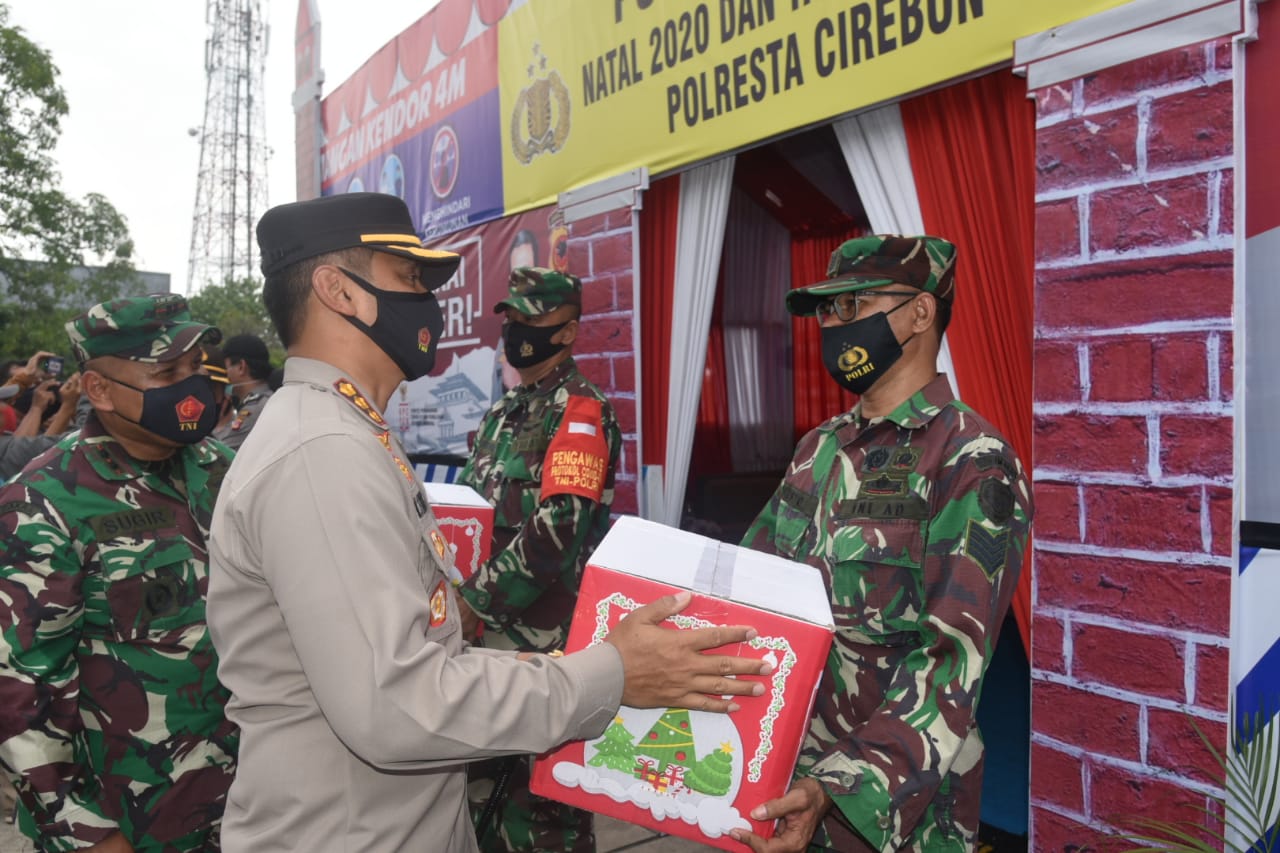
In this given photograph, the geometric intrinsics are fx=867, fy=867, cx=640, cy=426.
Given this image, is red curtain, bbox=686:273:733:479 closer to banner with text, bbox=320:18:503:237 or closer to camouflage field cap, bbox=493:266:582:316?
banner with text, bbox=320:18:503:237

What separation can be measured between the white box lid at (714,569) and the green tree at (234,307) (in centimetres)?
4094

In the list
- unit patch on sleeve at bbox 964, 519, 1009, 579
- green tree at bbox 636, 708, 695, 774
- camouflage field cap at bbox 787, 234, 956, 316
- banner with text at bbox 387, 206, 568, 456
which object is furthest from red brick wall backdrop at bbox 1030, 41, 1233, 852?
banner with text at bbox 387, 206, 568, 456

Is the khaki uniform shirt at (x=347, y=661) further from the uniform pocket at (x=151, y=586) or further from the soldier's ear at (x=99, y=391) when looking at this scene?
the soldier's ear at (x=99, y=391)

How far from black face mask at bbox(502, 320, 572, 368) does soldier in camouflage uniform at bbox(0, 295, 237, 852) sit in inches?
38.9

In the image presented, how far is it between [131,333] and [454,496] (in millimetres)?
909

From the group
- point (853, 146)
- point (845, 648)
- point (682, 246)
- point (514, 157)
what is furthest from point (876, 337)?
point (514, 157)

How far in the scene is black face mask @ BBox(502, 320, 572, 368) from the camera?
289cm

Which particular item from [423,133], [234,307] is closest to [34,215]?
[423,133]

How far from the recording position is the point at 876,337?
176 cm

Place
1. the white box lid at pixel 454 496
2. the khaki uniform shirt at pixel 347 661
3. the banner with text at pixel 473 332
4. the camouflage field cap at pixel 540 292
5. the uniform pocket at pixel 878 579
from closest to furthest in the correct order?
the khaki uniform shirt at pixel 347 661 < the uniform pocket at pixel 878 579 < the white box lid at pixel 454 496 < the camouflage field cap at pixel 540 292 < the banner with text at pixel 473 332

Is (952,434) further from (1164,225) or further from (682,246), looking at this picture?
(682,246)

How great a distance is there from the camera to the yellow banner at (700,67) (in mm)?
2449

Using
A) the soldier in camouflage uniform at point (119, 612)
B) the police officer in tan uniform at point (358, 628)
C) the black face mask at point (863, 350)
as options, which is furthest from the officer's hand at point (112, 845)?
the black face mask at point (863, 350)

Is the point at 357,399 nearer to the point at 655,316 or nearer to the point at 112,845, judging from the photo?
the point at 112,845
